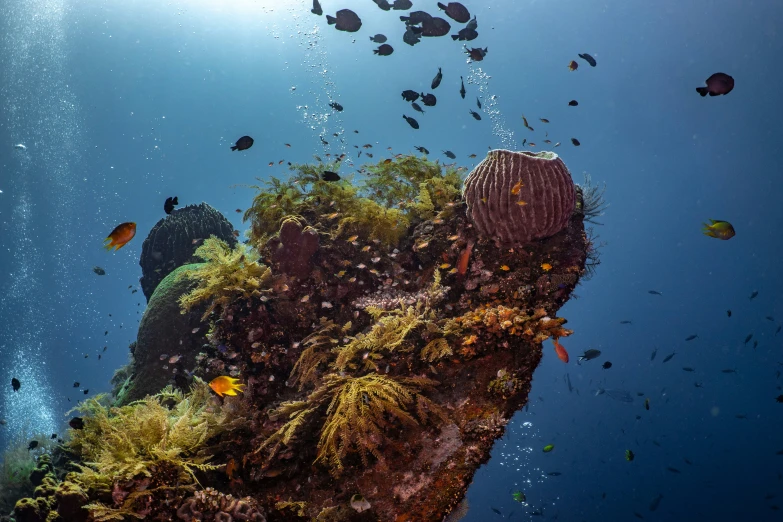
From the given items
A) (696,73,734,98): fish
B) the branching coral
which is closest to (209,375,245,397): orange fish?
the branching coral

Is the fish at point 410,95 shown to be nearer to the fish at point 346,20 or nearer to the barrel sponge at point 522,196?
the fish at point 346,20

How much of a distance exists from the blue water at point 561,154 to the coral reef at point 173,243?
127ft

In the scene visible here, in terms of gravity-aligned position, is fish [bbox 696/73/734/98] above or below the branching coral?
above

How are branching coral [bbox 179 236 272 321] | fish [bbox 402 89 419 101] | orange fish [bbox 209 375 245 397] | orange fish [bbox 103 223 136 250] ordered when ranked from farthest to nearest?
fish [bbox 402 89 419 101]
branching coral [bbox 179 236 272 321]
orange fish [bbox 103 223 136 250]
orange fish [bbox 209 375 245 397]

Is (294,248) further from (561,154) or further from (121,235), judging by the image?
(561,154)

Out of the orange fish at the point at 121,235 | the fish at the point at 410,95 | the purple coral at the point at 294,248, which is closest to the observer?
the orange fish at the point at 121,235

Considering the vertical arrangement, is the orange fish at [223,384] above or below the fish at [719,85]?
below

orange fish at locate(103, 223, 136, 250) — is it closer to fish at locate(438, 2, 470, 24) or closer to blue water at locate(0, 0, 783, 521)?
fish at locate(438, 2, 470, 24)

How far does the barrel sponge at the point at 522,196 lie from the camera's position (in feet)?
16.5

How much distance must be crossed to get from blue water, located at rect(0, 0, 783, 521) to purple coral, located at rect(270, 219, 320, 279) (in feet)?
142

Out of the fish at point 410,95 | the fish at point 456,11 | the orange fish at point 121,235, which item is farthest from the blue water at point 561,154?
the orange fish at point 121,235

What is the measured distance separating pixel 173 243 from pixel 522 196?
966 centimetres

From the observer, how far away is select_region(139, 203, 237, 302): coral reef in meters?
11.0

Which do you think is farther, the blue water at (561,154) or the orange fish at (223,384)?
the blue water at (561,154)
